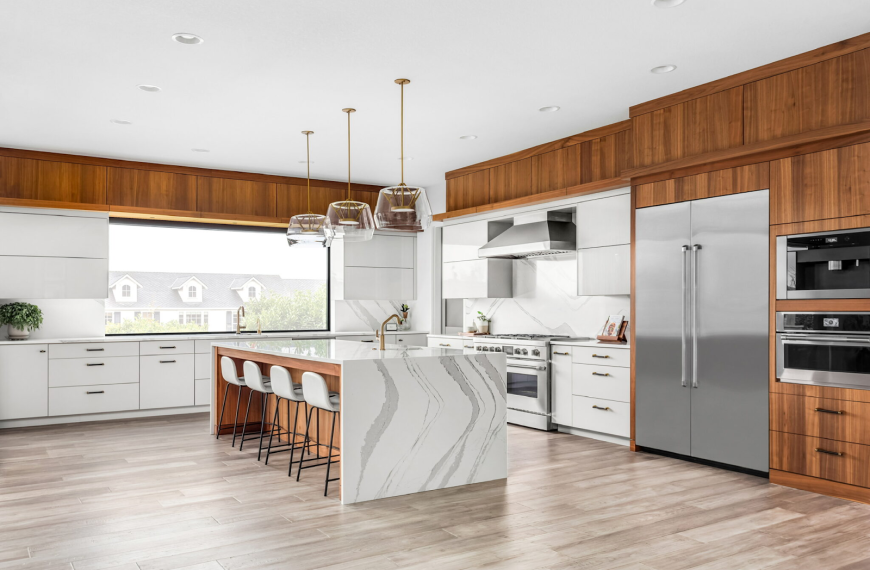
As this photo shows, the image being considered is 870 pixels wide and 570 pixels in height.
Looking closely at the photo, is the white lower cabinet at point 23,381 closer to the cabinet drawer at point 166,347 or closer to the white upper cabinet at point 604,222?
the cabinet drawer at point 166,347

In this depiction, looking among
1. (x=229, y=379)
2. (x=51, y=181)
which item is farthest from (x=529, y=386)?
(x=51, y=181)

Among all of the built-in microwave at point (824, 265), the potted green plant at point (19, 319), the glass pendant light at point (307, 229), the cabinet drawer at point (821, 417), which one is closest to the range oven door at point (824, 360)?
the cabinet drawer at point (821, 417)

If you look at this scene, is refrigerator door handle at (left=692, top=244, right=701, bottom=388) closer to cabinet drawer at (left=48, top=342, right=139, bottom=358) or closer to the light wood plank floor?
the light wood plank floor

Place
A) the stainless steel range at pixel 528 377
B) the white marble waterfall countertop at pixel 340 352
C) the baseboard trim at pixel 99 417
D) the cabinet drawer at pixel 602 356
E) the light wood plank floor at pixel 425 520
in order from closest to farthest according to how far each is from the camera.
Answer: the light wood plank floor at pixel 425 520 < the white marble waterfall countertop at pixel 340 352 < the cabinet drawer at pixel 602 356 < the stainless steel range at pixel 528 377 < the baseboard trim at pixel 99 417

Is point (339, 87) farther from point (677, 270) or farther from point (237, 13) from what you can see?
point (677, 270)

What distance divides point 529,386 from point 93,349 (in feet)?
14.0

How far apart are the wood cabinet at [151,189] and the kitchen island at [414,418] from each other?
3.45 m

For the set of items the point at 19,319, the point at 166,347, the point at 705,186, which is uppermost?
the point at 705,186

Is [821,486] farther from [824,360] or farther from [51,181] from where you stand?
[51,181]

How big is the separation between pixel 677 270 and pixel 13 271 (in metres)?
6.01

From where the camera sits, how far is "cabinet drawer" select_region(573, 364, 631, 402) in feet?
17.7

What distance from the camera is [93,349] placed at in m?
6.63

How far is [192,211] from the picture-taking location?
7336 mm

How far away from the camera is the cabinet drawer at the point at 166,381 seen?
691cm
